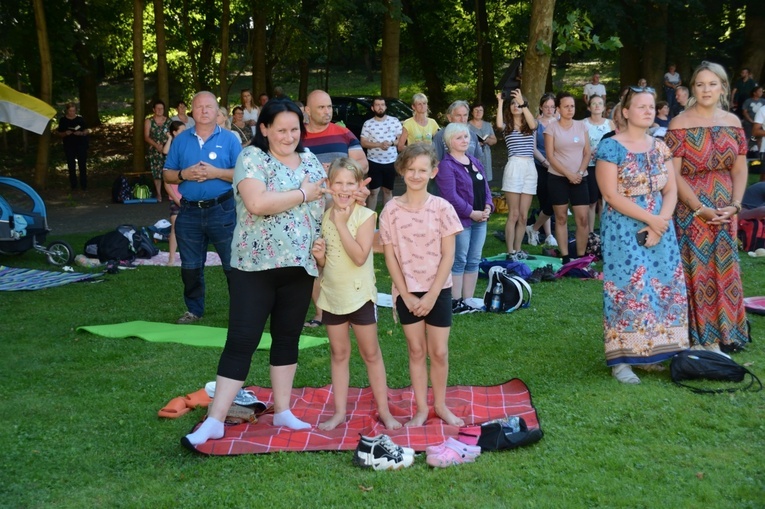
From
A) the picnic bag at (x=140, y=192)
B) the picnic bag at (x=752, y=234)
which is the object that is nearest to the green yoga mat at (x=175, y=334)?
the picnic bag at (x=752, y=234)

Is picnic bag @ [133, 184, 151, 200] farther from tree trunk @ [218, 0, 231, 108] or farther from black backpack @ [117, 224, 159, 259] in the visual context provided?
black backpack @ [117, 224, 159, 259]

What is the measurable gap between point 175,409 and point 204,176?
251cm

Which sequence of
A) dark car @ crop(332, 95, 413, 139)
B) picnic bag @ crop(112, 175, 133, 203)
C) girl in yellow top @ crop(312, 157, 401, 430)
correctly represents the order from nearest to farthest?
girl in yellow top @ crop(312, 157, 401, 430)
picnic bag @ crop(112, 175, 133, 203)
dark car @ crop(332, 95, 413, 139)

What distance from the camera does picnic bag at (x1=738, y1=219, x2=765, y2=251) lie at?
11.0m

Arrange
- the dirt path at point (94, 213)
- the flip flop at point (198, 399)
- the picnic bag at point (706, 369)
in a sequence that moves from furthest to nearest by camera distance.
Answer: the dirt path at point (94, 213), the picnic bag at point (706, 369), the flip flop at point (198, 399)

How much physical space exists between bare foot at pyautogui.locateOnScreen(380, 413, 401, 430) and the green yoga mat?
75.8 inches

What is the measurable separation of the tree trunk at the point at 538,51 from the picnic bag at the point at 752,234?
4.01 meters

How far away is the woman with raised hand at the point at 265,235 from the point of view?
16.0ft

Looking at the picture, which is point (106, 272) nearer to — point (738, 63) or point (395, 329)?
point (395, 329)

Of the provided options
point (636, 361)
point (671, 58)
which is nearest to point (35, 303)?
point (636, 361)

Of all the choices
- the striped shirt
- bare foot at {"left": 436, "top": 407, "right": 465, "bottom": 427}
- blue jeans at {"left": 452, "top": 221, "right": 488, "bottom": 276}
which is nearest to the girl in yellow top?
bare foot at {"left": 436, "top": 407, "right": 465, "bottom": 427}

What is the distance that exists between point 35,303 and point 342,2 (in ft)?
39.3

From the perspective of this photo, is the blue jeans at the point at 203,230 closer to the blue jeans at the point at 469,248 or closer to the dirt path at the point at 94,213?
the blue jeans at the point at 469,248

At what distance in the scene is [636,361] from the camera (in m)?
5.96
